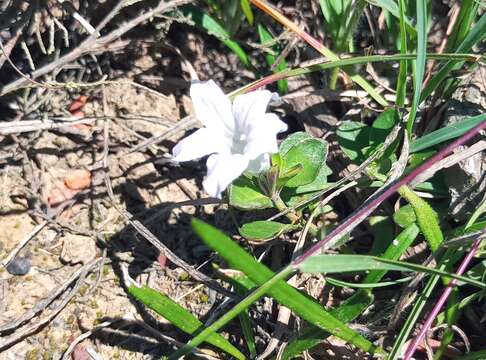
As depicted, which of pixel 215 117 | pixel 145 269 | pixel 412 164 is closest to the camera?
pixel 215 117

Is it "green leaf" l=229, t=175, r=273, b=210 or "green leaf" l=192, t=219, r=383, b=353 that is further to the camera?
"green leaf" l=229, t=175, r=273, b=210

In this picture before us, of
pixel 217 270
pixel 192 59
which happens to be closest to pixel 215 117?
pixel 217 270

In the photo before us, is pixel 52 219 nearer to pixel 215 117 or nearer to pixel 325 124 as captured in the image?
pixel 215 117

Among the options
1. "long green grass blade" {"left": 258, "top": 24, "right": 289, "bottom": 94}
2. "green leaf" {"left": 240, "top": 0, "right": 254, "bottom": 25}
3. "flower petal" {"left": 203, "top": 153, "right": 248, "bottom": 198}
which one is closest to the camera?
"flower petal" {"left": 203, "top": 153, "right": 248, "bottom": 198}

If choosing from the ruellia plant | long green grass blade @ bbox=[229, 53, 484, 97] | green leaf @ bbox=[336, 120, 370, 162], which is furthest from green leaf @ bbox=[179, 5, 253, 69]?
green leaf @ bbox=[336, 120, 370, 162]

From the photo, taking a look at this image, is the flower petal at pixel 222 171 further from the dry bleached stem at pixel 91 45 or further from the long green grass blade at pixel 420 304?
the dry bleached stem at pixel 91 45

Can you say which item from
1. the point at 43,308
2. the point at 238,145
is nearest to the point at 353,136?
the point at 238,145

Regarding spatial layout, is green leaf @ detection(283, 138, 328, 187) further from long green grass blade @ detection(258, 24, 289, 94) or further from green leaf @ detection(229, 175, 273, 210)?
long green grass blade @ detection(258, 24, 289, 94)
